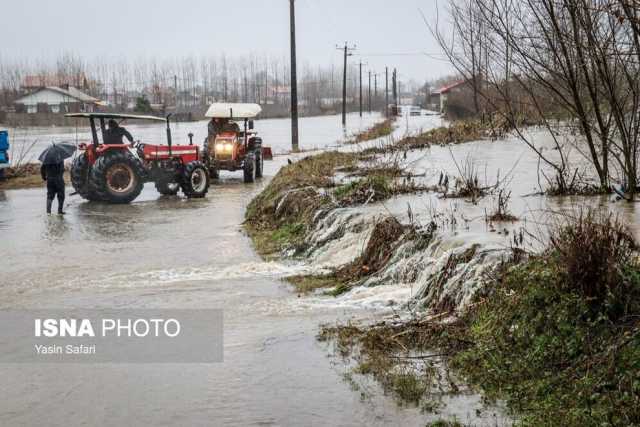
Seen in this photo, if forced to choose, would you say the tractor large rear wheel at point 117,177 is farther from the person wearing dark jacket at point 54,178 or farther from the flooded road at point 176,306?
the person wearing dark jacket at point 54,178

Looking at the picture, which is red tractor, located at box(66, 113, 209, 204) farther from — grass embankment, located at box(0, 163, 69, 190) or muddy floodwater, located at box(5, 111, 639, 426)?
grass embankment, located at box(0, 163, 69, 190)

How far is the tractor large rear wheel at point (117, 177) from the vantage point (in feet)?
61.6

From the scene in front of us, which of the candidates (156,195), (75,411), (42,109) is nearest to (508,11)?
(75,411)

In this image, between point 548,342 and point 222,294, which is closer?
point 548,342

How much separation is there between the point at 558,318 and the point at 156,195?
1549cm

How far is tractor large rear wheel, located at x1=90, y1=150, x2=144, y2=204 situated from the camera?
61.6 ft

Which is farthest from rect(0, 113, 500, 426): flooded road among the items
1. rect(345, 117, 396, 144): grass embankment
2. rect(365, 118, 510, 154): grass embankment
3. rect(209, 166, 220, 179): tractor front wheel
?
rect(345, 117, 396, 144): grass embankment

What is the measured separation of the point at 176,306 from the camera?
9734 millimetres

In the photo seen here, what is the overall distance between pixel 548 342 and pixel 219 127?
19264 mm

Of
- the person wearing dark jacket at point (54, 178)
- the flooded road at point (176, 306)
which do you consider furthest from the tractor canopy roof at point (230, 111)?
the person wearing dark jacket at point (54, 178)

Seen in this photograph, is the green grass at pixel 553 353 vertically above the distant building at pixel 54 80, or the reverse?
the distant building at pixel 54 80

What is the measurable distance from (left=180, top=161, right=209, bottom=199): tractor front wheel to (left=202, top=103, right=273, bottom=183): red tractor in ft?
9.13

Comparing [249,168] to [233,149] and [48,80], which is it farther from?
[48,80]

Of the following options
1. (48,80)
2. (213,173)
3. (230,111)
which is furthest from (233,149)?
(48,80)
